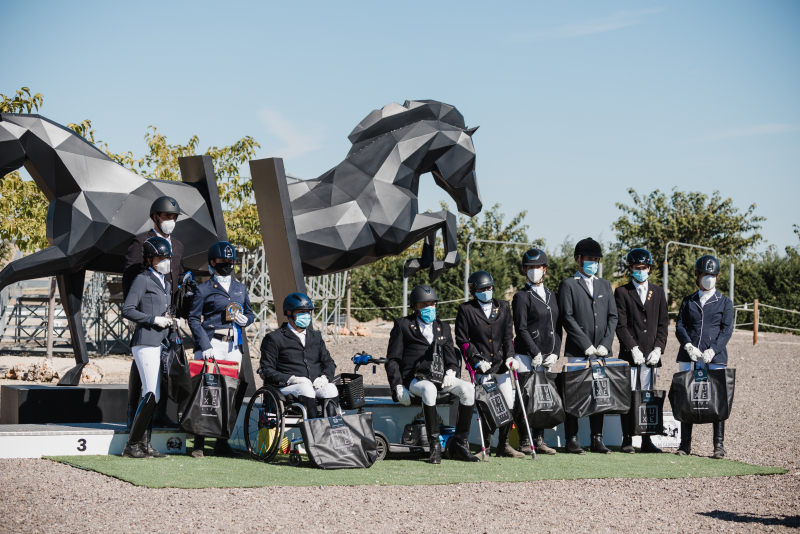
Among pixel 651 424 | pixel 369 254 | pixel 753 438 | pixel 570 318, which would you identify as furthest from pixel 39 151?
pixel 753 438

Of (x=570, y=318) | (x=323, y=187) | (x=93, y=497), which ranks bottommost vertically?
(x=93, y=497)

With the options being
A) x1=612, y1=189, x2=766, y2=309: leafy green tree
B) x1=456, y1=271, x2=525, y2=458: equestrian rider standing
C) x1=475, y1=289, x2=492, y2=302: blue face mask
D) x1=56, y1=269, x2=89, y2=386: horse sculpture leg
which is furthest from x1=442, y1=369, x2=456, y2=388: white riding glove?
x1=612, y1=189, x2=766, y2=309: leafy green tree

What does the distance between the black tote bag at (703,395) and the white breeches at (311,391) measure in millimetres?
3211

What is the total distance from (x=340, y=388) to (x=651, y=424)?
10.1 ft


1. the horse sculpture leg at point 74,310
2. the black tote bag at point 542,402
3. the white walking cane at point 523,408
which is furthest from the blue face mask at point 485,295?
the horse sculpture leg at point 74,310

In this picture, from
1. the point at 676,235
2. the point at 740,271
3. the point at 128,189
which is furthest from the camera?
the point at 676,235

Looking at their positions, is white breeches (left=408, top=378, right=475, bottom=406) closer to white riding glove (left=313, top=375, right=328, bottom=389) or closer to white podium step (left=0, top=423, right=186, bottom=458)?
white riding glove (left=313, top=375, right=328, bottom=389)

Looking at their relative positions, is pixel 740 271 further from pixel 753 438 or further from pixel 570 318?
pixel 570 318

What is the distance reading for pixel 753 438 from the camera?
9305 millimetres

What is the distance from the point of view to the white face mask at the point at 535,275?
7.69m

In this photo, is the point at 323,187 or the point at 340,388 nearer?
the point at 340,388

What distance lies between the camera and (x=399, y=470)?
6.52m

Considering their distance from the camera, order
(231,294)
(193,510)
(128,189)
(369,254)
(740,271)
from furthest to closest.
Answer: (740,271), (369,254), (128,189), (231,294), (193,510)

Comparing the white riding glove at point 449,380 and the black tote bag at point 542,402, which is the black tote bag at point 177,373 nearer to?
the white riding glove at point 449,380
